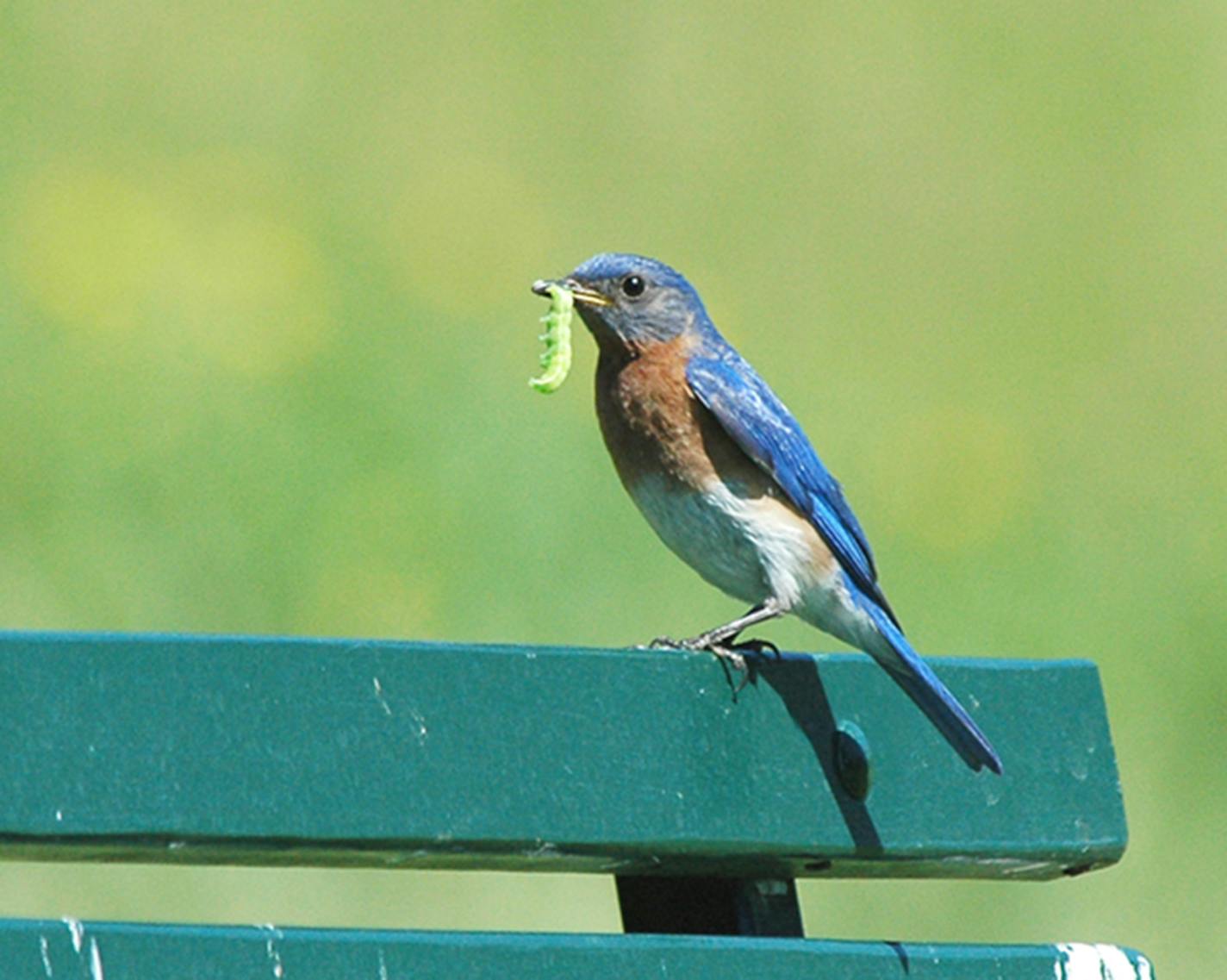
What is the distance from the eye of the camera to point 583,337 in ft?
21.9

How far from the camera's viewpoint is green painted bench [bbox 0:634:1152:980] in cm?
283

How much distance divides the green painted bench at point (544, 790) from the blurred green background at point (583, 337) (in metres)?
2.52

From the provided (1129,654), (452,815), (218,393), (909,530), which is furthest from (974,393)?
(452,815)

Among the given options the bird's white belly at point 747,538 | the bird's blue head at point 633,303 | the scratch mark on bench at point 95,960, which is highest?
the bird's blue head at point 633,303

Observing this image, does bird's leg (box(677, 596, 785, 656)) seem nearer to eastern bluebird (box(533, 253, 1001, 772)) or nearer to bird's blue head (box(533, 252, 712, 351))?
eastern bluebird (box(533, 253, 1001, 772))

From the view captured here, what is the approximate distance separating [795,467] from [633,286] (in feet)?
2.03

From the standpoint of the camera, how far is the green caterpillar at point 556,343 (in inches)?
161

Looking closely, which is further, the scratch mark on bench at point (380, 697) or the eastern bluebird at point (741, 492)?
the eastern bluebird at point (741, 492)

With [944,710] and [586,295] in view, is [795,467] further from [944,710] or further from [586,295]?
[944,710]

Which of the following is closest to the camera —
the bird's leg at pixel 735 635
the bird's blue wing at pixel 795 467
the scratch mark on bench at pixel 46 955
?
the scratch mark on bench at pixel 46 955

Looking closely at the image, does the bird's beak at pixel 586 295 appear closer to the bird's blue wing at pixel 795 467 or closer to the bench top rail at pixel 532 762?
the bird's blue wing at pixel 795 467

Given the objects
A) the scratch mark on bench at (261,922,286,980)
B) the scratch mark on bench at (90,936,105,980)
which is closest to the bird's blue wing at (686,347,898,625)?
the scratch mark on bench at (261,922,286,980)

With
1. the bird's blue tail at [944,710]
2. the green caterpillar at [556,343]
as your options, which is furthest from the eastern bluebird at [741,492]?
the bird's blue tail at [944,710]

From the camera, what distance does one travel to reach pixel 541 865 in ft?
10.4
